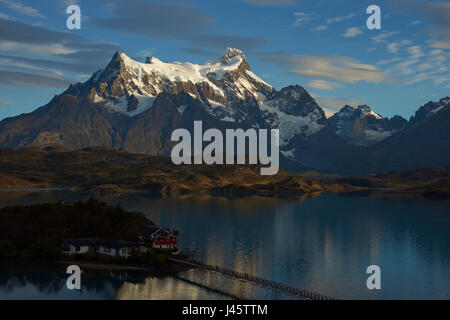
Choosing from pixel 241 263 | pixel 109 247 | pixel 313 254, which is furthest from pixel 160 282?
pixel 313 254

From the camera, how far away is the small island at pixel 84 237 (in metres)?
123

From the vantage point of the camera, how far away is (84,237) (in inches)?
5359

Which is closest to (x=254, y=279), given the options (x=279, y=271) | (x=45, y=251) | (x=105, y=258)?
(x=279, y=271)

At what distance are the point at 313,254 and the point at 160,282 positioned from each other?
181 feet

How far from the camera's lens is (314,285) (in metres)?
113

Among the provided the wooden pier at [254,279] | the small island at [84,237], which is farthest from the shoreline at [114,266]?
the wooden pier at [254,279]

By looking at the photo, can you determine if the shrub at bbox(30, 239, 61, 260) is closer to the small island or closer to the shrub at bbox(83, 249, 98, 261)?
the small island

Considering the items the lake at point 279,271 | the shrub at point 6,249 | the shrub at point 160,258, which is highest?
the shrub at point 6,249

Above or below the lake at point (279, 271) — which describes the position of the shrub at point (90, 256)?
above

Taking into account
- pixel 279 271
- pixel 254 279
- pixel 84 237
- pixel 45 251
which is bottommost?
pixel 279 271

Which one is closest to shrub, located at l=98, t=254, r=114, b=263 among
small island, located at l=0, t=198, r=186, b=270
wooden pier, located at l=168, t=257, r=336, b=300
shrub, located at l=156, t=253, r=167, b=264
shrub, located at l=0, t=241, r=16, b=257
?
small island, located at l=0, t=198, r=186, b=270

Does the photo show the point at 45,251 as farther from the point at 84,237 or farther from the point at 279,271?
the point at 279,271

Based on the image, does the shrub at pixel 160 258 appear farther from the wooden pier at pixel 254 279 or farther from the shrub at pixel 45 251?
the shrub at pixel 45 251
